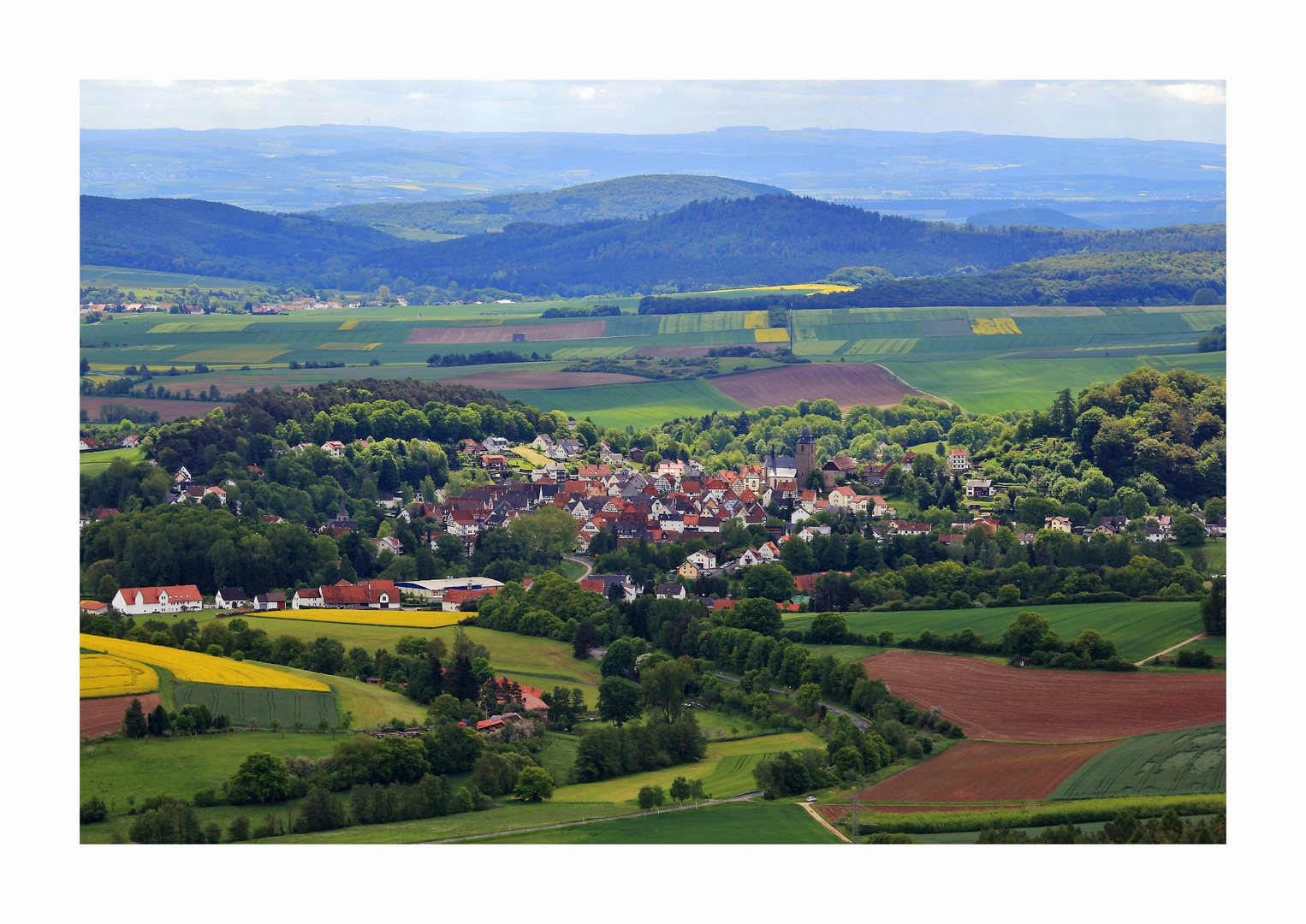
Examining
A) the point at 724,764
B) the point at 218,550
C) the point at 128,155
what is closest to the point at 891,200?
the point at 128,155

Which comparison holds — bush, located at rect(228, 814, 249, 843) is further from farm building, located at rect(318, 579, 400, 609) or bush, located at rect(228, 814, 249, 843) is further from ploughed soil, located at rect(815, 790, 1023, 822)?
farm building, located at rect(318, 579, 400, 609)

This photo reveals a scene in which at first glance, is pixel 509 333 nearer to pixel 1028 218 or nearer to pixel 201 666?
pixel 201 666

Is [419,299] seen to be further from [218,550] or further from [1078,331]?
[218,550]

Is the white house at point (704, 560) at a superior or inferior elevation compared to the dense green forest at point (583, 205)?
inferior

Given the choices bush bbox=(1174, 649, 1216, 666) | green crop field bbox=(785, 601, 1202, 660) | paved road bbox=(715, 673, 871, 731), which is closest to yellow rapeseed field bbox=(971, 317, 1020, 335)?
green crop field bbox=(785, 601, 1202, 660)

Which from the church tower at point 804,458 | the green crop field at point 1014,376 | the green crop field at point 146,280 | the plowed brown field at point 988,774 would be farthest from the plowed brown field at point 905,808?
the green crop field at point 146,280

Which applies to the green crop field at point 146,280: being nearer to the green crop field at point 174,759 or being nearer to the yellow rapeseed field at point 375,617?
the yellow rapeseed field at point 375,617
